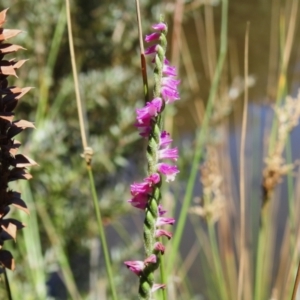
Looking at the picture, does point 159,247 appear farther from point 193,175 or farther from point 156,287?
point 193,175

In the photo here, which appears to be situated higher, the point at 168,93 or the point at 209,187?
the point at 168,93

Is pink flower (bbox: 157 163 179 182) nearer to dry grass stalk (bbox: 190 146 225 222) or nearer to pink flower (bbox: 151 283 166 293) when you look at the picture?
pink flower (bbox: 151 283 166 293)

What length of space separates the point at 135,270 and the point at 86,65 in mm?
1115

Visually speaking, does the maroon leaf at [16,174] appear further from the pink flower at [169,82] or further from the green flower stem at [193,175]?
the green flower stem at [193,175]

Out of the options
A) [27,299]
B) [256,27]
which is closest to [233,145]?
[256,27]

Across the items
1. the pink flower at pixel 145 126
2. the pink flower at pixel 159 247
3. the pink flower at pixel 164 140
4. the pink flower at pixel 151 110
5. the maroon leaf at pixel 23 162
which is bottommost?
the pink flower at pixel 159 247

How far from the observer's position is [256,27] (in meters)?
3.28

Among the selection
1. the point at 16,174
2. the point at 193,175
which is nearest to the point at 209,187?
the point at 193,175

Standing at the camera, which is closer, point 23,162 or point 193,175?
point 23,162

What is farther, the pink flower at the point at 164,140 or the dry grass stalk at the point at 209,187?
the dry grass stalk at the point at 209,187

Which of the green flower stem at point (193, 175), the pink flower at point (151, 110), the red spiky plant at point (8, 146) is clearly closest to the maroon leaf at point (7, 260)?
the red spiky plant at point (8, 146)

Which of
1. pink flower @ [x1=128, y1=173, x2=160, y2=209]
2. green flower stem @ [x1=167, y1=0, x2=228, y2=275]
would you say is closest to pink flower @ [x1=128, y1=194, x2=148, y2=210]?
pink flower @ [x1=128, y1=173, x2=160, y2=209]

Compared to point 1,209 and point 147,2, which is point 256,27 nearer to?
point 147,2

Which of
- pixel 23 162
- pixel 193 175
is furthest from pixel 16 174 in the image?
pixel 193 175
